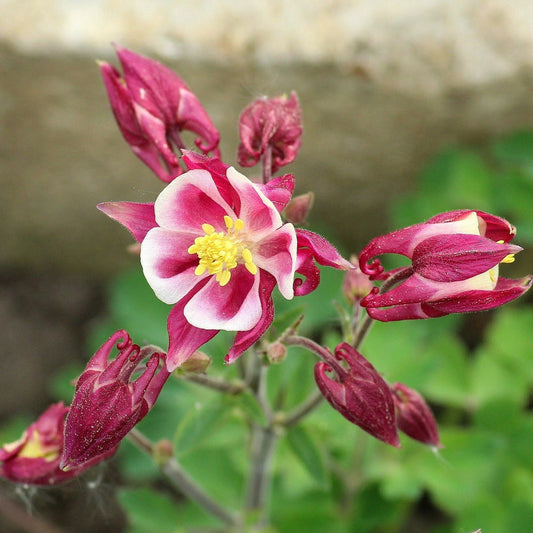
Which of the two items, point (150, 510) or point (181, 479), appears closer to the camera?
point (181, 479)

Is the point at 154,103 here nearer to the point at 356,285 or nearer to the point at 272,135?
the point at 272,135

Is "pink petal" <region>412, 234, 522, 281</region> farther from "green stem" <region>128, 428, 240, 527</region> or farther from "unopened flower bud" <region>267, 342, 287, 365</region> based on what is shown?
"green stem" <region>128, 428, 240, 527</region>

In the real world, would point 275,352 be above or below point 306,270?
below

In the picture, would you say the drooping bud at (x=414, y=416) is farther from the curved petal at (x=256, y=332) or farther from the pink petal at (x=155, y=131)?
the pink petal at (x=155, y=131)

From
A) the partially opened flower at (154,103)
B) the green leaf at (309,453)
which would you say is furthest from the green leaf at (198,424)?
the partially opened flower at (154,103)

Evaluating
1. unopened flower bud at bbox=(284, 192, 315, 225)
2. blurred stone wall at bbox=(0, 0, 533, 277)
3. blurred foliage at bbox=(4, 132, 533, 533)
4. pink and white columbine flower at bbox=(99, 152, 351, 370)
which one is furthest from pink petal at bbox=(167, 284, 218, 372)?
blurred stone wall at bbox=(0, 0, 533, 277)

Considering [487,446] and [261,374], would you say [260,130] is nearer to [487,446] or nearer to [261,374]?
[261,374]

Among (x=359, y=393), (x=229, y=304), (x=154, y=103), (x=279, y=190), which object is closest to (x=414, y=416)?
(x=359, y=393)
